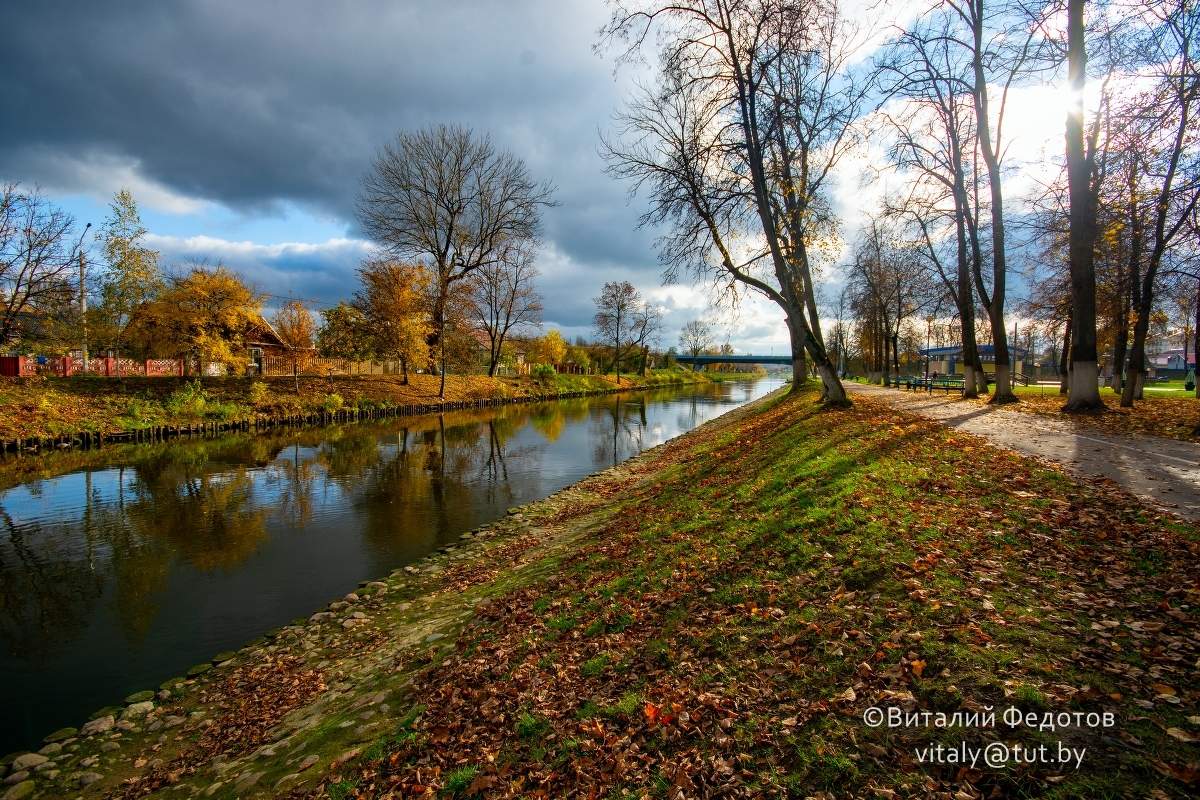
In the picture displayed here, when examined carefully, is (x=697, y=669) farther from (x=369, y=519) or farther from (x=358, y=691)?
(x=369, y=519)

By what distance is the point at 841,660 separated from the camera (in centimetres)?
411

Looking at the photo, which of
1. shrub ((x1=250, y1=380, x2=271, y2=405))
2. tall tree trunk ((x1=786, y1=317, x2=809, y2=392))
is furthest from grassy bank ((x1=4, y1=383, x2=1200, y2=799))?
shrub ((x1=250, y1=380, x2=271, y2=405))

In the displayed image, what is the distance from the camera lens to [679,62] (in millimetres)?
16938

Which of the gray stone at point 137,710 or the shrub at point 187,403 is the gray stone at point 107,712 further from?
the shrub at point 187,403

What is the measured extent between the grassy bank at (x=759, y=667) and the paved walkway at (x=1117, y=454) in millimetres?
688

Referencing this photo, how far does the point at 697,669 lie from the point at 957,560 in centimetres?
299

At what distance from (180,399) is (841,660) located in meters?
35.0

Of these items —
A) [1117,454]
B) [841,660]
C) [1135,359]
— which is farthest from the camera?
[1135,359]

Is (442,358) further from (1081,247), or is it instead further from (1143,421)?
(1143,421)

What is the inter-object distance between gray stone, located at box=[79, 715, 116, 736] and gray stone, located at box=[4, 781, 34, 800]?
0.65 metres

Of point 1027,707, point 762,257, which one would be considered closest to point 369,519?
point 1027,707

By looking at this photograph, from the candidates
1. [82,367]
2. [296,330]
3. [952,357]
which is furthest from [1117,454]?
[952,357]

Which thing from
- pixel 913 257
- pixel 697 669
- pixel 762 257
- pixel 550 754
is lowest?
pixel 550 754

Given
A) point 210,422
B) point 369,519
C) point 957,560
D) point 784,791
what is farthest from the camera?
point 210,422
